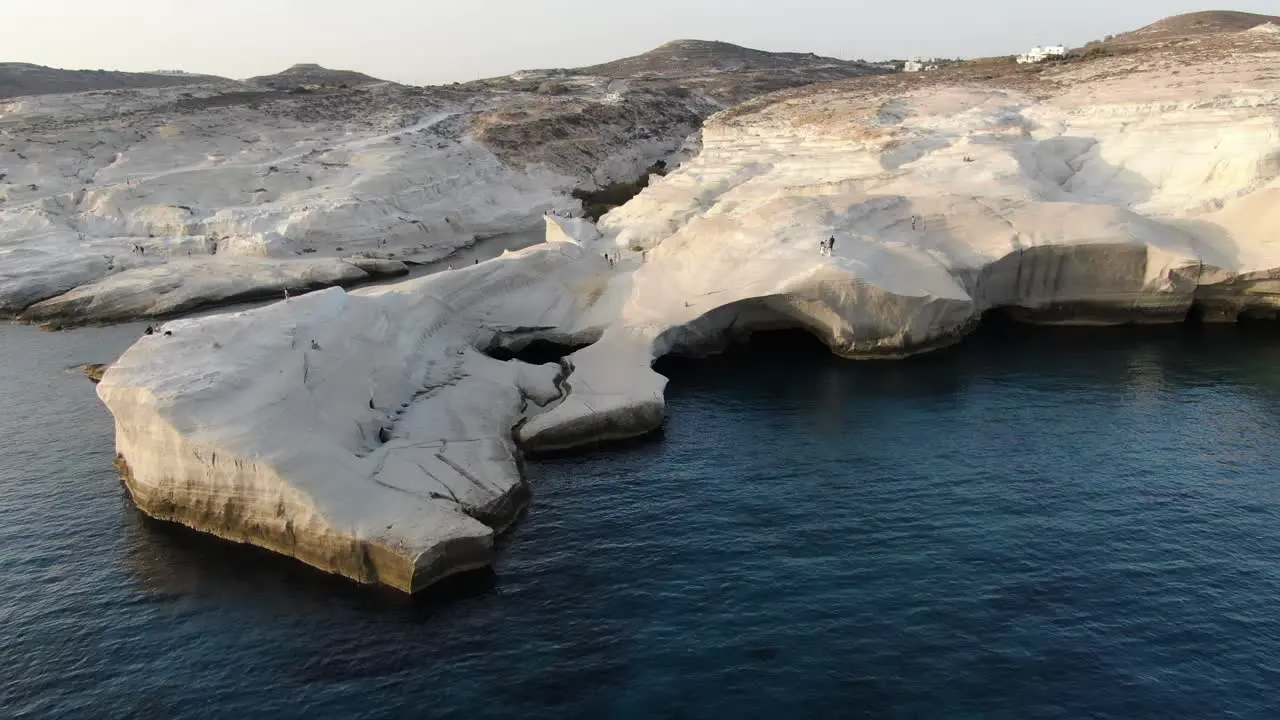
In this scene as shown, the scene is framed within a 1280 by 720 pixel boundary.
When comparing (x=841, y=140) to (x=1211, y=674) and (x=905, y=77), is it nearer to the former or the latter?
(x=905, y=77)

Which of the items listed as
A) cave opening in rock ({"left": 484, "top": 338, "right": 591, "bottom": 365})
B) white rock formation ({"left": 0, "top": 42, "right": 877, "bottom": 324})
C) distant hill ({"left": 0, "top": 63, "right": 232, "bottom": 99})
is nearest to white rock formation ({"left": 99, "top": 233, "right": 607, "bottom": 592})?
cave opening in rock ({"left": 484, "top": 338, "right": 591, "bottom": 365})

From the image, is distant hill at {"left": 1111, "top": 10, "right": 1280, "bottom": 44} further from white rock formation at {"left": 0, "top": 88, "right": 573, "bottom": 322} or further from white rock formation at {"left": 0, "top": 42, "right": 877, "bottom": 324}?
white rock formation at {"left": 0, "top": 88, "right": 573, "bottom": 322}

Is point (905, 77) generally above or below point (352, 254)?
above

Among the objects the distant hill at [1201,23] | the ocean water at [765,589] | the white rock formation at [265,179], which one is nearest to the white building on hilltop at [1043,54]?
the distant hill at [1201,23]

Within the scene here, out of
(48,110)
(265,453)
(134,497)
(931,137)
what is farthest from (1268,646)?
(48,110)

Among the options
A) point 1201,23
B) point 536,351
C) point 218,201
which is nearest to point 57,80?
point 218,201
